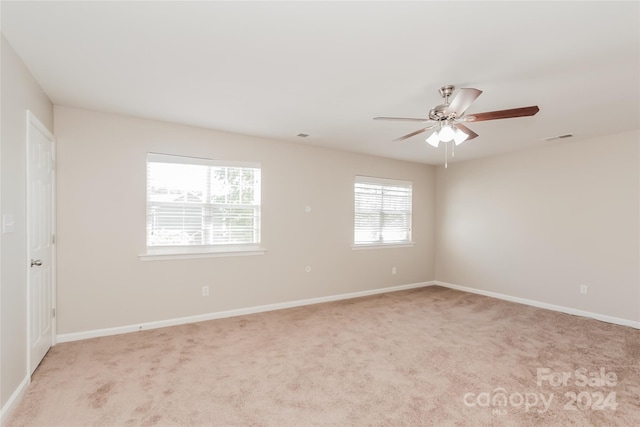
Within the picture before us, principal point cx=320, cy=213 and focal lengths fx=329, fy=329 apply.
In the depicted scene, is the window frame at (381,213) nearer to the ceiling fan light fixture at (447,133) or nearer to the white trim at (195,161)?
the white trim at (195,161)

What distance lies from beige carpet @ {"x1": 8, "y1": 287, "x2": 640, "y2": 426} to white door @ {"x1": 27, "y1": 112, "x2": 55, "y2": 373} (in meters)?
0.26

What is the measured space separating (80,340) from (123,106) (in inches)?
96.6

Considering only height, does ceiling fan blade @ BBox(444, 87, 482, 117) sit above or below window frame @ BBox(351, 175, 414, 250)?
above

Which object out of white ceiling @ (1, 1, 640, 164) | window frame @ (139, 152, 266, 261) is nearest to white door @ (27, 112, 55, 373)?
white ceiling @ (1, 1, 640, 164)

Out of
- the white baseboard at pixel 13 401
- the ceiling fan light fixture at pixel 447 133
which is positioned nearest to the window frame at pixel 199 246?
the white baseboard at pixel 13 401

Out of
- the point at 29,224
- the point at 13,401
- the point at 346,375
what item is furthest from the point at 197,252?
the point at 346,375

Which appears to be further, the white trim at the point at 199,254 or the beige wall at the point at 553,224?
the beige wall at the point at 553,224

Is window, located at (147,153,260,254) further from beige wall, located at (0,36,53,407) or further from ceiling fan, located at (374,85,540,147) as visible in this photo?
ceiling fan, located at (374,85,540,147)

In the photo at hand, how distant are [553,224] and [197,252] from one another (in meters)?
5.01

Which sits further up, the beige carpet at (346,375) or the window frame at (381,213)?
the window frame at (381,213)

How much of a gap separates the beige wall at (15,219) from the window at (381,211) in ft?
13.7

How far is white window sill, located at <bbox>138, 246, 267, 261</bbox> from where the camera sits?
3.84 m

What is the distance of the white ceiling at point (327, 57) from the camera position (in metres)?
1.83

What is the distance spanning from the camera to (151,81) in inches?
108
